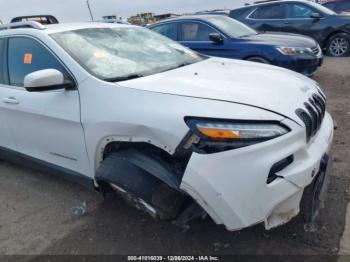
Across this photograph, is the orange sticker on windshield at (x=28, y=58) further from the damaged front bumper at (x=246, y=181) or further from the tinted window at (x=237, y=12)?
the tinted window at (x=237, y=12)

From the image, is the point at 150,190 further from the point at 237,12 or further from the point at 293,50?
the point at 237,12

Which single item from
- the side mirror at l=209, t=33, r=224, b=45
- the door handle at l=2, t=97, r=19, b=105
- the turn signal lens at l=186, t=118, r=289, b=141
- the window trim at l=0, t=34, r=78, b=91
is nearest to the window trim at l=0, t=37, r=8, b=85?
the window trim at l=0, t=34, r=78, b=91

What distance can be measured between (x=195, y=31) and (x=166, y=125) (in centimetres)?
594

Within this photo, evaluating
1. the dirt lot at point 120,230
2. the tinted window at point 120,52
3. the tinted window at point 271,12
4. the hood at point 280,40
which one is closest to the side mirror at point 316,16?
the tinted window at point 271,12

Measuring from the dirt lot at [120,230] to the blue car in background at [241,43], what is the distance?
11.1 ft

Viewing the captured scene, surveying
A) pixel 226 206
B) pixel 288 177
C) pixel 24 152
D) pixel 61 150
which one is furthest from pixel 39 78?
pixel 288 177

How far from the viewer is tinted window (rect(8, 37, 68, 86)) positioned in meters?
3.14

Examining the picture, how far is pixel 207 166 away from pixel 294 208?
26.5 inches

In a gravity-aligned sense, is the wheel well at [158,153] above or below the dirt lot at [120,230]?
above

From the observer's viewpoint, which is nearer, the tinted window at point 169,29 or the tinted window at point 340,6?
the tinted window at point 169,29

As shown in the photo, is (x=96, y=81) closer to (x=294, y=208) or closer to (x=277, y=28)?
(x=294, y=208)

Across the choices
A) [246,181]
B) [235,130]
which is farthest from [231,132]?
[246,181]

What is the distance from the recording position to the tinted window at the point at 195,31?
7.68 m

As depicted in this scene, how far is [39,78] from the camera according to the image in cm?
272
